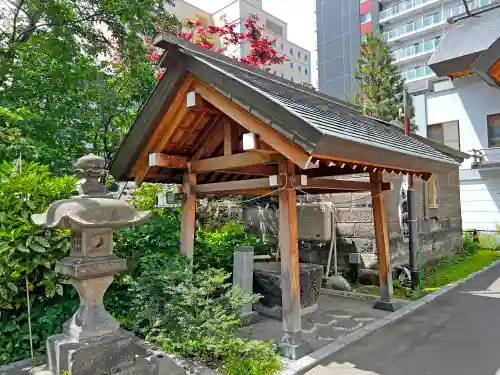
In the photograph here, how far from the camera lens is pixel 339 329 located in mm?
5750

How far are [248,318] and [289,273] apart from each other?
1896 millimetres

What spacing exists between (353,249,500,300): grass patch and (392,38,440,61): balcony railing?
23692 millimetres

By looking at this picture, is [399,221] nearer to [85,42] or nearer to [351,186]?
[351,186]

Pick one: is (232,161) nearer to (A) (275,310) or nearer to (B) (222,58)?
(B) (222,58)

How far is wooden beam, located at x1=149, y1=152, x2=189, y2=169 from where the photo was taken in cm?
559

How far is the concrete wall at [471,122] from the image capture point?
16766 mm

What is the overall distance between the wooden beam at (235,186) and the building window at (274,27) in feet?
155

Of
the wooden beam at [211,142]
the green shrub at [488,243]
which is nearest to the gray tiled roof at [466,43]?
the green shrub at [488,243]

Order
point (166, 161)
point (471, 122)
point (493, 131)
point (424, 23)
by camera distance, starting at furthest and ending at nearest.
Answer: point (424, 23), point (471, 122), point (493, 131), point (166, 161)

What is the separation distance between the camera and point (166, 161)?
5.69 meters

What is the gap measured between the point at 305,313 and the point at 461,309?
10.2 feet

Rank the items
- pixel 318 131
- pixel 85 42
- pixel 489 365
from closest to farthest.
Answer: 1. pixel 318 131
2. pixel 489 365
3. pixel 85 42

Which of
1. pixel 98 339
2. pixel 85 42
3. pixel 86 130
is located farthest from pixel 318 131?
pixel 85 42

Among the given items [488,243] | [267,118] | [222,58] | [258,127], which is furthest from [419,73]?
[267,118]
